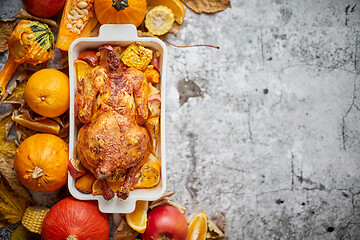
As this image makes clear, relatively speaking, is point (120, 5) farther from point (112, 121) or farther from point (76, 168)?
point (76, 168)

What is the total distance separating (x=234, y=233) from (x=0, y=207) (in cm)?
142

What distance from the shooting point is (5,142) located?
2.21 metres

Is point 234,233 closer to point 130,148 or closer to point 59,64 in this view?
point 130,148

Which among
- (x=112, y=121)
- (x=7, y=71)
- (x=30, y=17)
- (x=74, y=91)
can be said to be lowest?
(x=112, y=121)

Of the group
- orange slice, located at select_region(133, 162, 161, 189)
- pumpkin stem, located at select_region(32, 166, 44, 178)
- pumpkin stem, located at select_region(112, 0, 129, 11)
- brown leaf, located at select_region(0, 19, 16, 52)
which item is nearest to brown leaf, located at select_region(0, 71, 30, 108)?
brown leaf, located at select_region(0, 19, 16, 52)

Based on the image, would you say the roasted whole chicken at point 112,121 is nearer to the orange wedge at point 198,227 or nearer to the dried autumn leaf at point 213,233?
the orange wedge at point 198,227

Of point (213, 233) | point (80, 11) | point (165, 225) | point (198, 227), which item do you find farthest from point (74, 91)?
point (213, 233)

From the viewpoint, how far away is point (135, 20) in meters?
2.13

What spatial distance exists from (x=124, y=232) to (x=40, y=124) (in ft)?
2.61

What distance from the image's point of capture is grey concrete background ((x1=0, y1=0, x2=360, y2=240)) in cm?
233

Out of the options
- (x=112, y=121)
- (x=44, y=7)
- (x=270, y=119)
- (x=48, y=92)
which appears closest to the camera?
(x=112, y=121)

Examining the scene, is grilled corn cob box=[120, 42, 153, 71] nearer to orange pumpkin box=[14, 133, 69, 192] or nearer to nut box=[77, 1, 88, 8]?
nut box=[77, 1, 88, 8]

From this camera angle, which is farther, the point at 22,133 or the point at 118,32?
the point at 22,133

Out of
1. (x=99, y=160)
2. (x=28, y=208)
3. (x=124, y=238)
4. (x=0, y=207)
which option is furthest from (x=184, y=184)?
(x=0, y=207)
